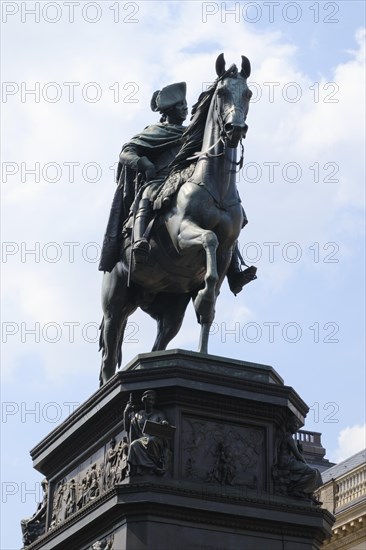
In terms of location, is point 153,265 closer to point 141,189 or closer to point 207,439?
point 141,189

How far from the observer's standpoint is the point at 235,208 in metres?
19.3

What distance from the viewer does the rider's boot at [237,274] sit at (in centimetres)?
1998

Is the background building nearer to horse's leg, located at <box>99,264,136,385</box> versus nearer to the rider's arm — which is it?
horse's leg, located at <box>99,264,136,385</box>

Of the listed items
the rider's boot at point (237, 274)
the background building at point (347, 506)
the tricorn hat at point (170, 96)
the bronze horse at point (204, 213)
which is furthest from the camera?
the background building at point (347, 506)

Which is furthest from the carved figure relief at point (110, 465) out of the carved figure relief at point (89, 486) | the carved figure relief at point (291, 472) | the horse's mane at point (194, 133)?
the horse's mane at point (194, 133)

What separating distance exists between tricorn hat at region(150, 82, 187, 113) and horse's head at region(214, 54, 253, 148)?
7.95 ft

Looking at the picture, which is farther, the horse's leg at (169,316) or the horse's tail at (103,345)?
the horse's tail at (103,345)

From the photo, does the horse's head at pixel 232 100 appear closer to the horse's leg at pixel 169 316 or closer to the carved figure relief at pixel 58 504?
the horse's leg at pixel 169 316

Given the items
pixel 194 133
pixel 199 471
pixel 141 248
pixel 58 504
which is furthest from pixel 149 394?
pixel 194 133

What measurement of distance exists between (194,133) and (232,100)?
1123 mm

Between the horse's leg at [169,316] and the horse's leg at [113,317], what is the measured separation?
456mm

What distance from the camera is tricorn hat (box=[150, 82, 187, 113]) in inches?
856

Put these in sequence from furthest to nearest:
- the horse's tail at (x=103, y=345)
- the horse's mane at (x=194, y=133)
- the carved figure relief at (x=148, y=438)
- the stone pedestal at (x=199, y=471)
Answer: the horse's tail at (x=103, y=345) → the horse's mane at (x=194, y=133) → the carved figure relief at (x=148, y=438) → the stone pedestal at (x=199, y=471)

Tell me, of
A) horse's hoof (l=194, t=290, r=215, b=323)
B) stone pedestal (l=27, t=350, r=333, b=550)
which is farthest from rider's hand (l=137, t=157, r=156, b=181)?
stone pedestal (l=27, t=350, r=333, b=550)
